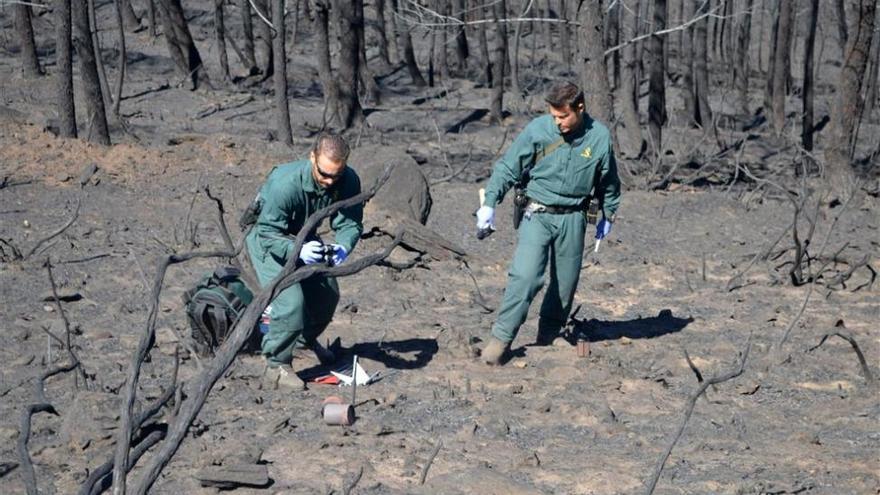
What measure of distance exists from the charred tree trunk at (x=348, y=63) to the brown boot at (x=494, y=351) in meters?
14.5

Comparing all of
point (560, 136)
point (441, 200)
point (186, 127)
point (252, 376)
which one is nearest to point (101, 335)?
point (252, 376)

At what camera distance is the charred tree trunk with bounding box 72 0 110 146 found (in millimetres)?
15055

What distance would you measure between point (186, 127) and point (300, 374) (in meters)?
15.5

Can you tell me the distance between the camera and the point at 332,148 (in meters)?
6.51

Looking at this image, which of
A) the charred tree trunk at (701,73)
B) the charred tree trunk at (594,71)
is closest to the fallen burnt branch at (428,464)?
the charred tree trunk at (594,71)

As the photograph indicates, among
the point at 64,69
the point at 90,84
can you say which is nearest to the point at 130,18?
the point at 90,84

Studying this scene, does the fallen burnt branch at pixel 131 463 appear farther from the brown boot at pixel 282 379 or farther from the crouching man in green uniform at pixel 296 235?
the brown boot at pixel 282 379

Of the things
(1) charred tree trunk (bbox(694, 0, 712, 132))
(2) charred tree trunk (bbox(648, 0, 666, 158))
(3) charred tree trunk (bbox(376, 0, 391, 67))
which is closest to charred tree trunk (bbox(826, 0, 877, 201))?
(2) charred tree trunk (bbox(648, 0, 666, 158))

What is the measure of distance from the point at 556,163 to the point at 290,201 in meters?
1.81

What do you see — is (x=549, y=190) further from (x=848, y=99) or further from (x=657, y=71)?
(x=657, y=71)

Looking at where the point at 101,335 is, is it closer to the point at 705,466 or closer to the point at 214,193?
the point at 705,466

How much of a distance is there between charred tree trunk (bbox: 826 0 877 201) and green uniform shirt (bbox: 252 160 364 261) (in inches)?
429

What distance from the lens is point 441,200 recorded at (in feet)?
46.8

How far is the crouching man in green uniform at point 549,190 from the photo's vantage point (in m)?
7.50
